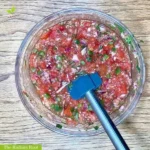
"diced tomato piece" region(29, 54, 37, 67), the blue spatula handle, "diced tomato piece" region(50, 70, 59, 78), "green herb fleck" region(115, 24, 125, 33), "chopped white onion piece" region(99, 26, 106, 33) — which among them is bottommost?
the blue spatula handle

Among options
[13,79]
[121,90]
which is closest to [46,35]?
[13,79]

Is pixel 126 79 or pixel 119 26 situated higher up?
pixel 119 26

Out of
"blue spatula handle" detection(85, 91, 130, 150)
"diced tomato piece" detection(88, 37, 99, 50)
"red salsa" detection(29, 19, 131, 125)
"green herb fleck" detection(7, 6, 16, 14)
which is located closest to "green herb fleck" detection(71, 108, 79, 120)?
"red salsa" detection(29, 19, 131, 125)

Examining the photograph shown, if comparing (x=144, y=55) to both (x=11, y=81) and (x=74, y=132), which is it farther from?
(x=11, y=81)

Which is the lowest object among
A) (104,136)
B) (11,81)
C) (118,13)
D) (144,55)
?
(104,136)

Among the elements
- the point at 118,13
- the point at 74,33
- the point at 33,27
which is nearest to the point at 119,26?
the point at 118,13

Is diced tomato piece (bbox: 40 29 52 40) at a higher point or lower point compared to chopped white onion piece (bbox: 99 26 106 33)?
lower

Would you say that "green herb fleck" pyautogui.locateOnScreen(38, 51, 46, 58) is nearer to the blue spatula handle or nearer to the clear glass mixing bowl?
the clear glass mixing bowl
